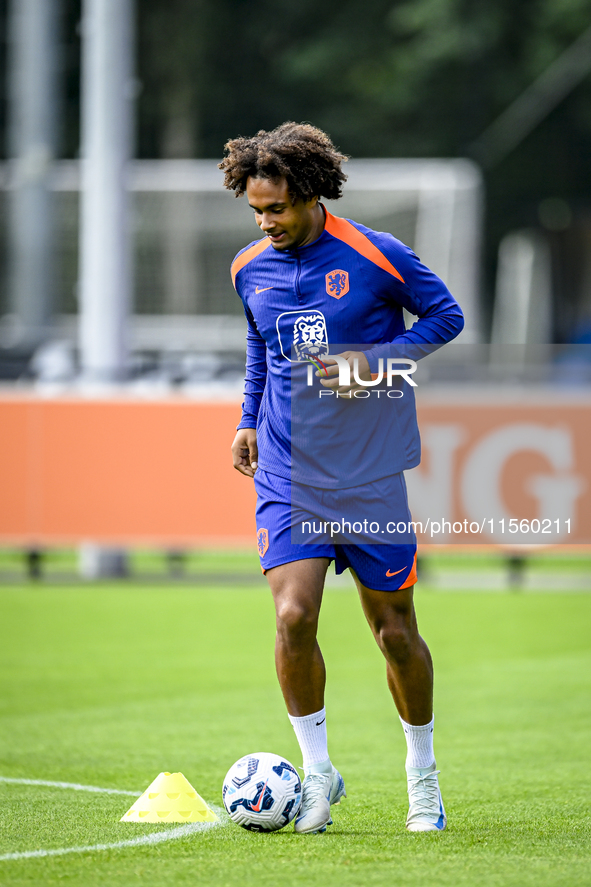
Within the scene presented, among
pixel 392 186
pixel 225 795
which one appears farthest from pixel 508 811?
pixel 392 186

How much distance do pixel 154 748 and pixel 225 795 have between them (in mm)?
1811

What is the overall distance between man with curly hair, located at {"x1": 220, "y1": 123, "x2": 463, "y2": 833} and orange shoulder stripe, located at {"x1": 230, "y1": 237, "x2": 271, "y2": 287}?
79 millimetres

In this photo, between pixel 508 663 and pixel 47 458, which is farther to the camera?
pixel 47 458

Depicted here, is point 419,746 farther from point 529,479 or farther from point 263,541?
point 529,479

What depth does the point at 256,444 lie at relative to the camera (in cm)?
491

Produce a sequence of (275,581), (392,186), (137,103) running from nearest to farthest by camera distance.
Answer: (275,581)
(392,186)
(137,103)

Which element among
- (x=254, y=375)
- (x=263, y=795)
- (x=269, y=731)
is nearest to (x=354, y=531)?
(x=254, y=375)

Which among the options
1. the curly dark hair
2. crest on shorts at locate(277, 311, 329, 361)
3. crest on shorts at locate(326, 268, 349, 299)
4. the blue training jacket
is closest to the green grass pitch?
the blue training jacket

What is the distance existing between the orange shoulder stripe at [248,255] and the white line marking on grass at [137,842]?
75.1 inches

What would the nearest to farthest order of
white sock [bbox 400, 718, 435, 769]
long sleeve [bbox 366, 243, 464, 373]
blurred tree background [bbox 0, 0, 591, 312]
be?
long sleeve [bbox 366, 243, 464, 373] < white sock [bbox 400, 718, 435, 769] < blurred tree background [bbox 0, 0, 591, 312]

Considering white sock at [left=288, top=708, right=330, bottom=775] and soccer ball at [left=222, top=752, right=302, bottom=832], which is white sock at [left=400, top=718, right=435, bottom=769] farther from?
soccer ball at [left=222, top=752, right=302, bottom=832]

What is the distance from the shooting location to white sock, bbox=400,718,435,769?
468 centimetres

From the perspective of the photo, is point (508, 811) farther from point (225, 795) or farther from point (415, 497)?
point (415, 497)

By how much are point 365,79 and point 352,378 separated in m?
32.2
